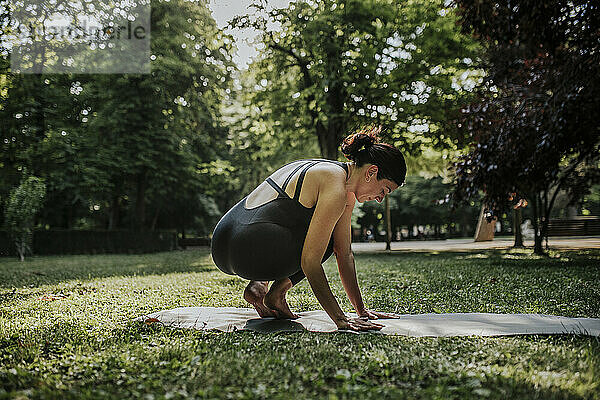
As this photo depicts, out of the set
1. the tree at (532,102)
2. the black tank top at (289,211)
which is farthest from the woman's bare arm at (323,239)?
the tree at (532,102)

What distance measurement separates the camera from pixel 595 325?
10.9 ft

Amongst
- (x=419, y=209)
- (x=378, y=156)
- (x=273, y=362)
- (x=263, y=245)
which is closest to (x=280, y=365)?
(x=273, y=362)

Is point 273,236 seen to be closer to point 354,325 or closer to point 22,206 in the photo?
point 354,325

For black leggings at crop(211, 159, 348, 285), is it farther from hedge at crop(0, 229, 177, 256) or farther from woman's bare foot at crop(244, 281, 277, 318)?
hedge at crop(0, 229, 177, 256)

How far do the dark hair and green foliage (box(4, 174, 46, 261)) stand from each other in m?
14.3

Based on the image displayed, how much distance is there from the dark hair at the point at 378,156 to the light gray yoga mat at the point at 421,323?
1.11 metres

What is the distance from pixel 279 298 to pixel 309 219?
0.77 m

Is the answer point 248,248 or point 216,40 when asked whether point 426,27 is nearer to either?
point 216,40

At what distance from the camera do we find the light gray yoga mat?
321 cm

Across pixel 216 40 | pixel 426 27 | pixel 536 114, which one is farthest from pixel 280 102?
pixel 536 114

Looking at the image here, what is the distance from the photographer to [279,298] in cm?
378

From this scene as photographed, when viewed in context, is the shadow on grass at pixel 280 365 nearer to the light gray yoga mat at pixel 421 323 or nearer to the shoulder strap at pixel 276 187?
the light gray yoga mat at pixel 421 323

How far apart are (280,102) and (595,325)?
48.5 feet

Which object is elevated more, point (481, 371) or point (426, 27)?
point (426, 27)
